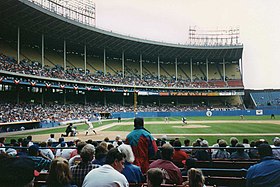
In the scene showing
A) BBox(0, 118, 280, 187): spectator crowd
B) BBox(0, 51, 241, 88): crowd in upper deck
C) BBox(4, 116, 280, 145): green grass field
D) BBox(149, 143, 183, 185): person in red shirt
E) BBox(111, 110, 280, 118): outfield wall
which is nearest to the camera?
BBox(0, 118, 280, 187): spectator crowd

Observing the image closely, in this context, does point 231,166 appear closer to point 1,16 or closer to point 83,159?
point 83,159

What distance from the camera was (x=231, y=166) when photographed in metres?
7.39

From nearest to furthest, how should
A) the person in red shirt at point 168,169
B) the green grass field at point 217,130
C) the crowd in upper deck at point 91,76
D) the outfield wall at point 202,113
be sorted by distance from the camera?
the person in red shirt at point 168,169
the green grass field at point 217,130
the crowd in upper deck at point 91,76
the outfield wall at point 202,113

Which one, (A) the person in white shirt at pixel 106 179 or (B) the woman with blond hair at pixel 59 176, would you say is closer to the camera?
(B) the woman with blond hair at pixel 59 176

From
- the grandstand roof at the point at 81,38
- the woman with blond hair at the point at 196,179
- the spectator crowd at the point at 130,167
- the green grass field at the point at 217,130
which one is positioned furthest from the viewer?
the grandstand roof at the point at 81,38

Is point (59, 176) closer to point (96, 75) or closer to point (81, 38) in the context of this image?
point (81, 38)

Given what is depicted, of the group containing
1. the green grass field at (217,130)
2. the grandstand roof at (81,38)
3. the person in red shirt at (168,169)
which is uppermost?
the grandstand roof at (81,38)

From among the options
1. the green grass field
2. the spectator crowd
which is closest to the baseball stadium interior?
the green grass field

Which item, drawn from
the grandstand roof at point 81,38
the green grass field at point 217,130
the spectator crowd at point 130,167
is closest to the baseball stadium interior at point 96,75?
the grandstand roof at point 81,38

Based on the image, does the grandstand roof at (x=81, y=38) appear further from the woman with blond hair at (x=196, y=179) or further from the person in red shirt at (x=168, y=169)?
the woman with blond hair at (x=196, y=179)

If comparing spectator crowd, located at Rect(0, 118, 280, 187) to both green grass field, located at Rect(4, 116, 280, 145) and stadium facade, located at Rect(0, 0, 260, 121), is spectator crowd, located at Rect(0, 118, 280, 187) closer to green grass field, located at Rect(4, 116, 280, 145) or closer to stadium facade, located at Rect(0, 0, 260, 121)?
green grass field, located at Rect(4, 116, 280, 145)

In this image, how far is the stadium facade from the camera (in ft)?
170

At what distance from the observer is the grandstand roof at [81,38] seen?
160 ft

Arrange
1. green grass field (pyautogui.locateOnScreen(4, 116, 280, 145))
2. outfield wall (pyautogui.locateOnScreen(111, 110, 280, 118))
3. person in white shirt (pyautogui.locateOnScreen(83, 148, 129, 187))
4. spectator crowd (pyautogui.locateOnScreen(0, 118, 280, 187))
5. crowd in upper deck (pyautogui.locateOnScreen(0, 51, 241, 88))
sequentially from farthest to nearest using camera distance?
outfield wall (pyautogui.locateOnScreen(111, 110, 280, 118)) < crowd in upper deck (pyautogui.locateOnScreen(0, 51, 241, 88)) < green grass field (pyautogui.locateOnScreen(4, 116, 280, 145)) < person in white shirt (pyautogui.locateOnScreen(83, 148, 129, 187)) < spectator crowd (pyautogui.locateOnScreen(0, 118, 280, 187))
